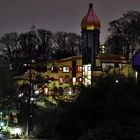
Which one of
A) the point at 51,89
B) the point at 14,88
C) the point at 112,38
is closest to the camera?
the point at 14,88

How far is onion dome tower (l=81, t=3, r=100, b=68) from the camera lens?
84194 mm

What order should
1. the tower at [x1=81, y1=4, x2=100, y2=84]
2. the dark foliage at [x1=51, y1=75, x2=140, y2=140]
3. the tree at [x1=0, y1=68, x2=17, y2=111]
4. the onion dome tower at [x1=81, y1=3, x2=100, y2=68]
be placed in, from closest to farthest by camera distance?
1. the dark foliage at [x1=51, y1=75, x2=140, y2=140]
2. the tree at [x1=0, y1=68, x2=17, y2=111]
3. the tower at [x1=81, y1=4, x2=100, y2=84]
4. the onion dome tower at [x1=81, y1=3, x2=100, y2=68]

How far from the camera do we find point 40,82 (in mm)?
60562

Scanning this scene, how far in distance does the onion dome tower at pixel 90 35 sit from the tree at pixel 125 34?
337cm

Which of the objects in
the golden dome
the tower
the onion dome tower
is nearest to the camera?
the tower

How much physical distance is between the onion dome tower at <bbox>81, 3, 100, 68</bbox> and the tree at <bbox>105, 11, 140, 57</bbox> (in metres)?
3.37

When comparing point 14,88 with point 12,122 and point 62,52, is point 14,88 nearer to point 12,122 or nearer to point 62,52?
point 12,122

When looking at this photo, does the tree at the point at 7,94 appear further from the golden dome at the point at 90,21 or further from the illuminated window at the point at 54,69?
the golden dome at the point at 90,21

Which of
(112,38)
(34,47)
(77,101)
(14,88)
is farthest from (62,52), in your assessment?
(77,101)

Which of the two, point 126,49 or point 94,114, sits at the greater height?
point 126,49

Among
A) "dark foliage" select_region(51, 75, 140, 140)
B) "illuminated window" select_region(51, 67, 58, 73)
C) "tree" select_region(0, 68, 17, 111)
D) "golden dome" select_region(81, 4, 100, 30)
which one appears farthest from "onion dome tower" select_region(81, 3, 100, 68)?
"dark foliage" select_region(51, 75, 140, 140)

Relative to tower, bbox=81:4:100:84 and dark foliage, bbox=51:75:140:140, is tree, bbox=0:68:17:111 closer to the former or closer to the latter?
tower, bbox=81:4:100:84

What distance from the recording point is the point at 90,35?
87.8 m

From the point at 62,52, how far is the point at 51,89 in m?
37.4
